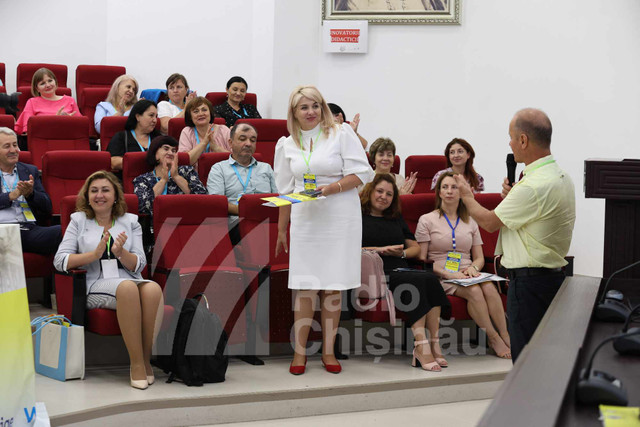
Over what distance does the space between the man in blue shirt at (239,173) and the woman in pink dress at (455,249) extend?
1.00m

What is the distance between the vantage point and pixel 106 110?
19.9ft

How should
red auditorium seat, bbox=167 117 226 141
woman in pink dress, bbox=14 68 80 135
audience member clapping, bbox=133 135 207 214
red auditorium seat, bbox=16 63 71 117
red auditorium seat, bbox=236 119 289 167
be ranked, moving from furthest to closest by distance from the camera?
red auditorium seat, bbox=16 63 71 117
woman in pink dress, bbox=14 68 80 135
red auditorium seat, bbox=236 119 289 167
red auditorium seat, bbox=167 117 226 141
audience member clapping, bbox=133 135 207 214

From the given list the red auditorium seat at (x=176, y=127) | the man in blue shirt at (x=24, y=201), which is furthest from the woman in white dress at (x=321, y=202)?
the red auditorium seat at (x=176, y=127)

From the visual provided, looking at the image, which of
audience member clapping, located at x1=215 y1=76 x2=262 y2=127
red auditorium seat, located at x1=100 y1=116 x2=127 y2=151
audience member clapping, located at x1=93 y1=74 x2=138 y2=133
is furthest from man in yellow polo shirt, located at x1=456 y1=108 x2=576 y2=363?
audience member clapping, located at x1=93 y1=74 x2=138 y2=133

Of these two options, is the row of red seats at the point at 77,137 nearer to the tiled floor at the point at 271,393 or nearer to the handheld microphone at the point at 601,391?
the tiled floor at the point at 271,393

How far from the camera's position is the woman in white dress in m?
3.69

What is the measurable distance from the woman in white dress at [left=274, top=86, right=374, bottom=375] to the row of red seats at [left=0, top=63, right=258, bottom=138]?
3.11m

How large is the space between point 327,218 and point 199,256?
30.3 inches

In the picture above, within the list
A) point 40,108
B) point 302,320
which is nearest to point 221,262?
point 302,320

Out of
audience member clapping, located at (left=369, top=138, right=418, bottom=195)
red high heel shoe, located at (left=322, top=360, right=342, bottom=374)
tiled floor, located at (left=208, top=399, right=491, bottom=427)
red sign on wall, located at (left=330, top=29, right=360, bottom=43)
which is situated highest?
red sign on wall, located at (left=330, top=29, right=360, bottom=43)

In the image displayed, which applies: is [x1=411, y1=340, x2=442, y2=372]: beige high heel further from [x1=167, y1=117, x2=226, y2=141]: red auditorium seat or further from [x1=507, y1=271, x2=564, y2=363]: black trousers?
[x1=167, y1=117, x2=226, y2=141]: red auditorium seat

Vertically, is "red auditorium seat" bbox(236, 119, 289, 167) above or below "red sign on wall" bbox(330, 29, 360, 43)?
below

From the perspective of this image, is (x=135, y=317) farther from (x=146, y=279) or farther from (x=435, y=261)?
(x=435, y=261)

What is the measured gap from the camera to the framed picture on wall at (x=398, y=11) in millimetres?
6617
